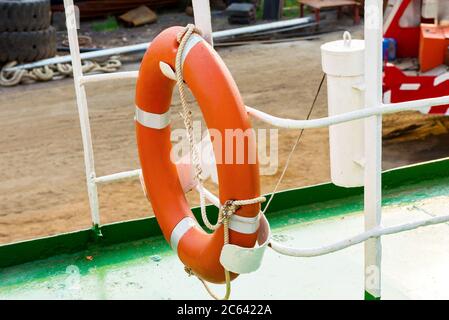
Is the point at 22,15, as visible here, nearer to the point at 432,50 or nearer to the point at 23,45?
the point at 23,45

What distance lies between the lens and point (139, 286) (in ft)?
10.4

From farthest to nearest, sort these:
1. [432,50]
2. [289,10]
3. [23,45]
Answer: [289,10]
[23,45]
[432,50]

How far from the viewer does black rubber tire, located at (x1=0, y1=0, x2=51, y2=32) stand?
9.56 metres

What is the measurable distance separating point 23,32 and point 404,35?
4.96 meters

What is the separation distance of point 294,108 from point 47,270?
4.60 m

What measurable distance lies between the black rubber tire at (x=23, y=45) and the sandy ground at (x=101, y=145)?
0.62 meters

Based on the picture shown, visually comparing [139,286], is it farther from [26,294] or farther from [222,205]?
[222,205]

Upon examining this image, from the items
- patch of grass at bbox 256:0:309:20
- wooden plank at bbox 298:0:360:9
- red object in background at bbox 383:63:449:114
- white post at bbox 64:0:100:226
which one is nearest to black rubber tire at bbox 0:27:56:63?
patch of grass at bbox 256:0:309:20

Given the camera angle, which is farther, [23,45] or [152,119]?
[23,45]

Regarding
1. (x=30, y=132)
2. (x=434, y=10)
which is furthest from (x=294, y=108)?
(x=30, y=132)

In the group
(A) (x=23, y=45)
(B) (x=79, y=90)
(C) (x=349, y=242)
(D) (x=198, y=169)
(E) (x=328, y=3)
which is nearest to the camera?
(C) (x=349, y=242)

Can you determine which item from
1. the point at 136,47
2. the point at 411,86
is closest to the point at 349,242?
the point at 411,86

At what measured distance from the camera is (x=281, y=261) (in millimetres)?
3252

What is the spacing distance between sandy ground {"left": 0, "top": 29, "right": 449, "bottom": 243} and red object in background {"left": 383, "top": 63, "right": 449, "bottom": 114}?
52 cm
